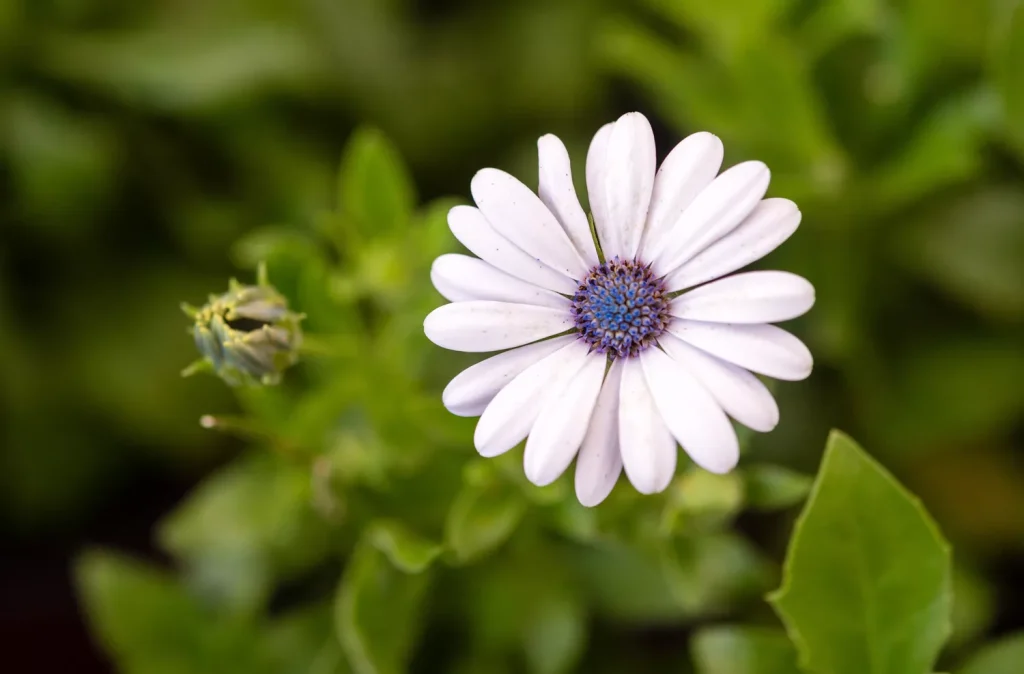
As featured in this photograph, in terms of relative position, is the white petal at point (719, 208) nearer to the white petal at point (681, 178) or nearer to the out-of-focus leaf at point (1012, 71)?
the white petal at point (681, 178)

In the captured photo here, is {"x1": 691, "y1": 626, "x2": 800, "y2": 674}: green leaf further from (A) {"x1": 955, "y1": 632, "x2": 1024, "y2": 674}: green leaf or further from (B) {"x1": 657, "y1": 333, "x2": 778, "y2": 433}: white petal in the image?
(B) {"x1": 657, "y1": 333, "x2": 778, "y2": 433}: white petal

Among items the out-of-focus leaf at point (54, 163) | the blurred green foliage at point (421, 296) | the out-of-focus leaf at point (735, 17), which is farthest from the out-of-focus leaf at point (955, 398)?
the out-of-focus leaf at point (54, 163)

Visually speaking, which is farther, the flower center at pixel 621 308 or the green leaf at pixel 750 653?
the green leaf at pixel 750 653

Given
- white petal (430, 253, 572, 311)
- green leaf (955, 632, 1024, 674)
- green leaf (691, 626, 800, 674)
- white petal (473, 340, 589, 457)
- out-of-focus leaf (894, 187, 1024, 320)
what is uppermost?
out-of-focus leaf (894, 187, 1024, 320)

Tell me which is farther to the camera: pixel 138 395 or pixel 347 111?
pixel 347 111

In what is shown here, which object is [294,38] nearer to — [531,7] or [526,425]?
[531,7]

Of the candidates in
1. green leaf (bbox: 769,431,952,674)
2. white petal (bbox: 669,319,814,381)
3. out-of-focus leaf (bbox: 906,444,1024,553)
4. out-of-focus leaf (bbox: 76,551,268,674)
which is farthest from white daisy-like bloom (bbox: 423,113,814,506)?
out-of-focus leaf (bbox: 906,444,1024,553)

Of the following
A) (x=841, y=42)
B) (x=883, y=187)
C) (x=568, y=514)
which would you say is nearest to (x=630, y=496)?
(x=568, y=514)
